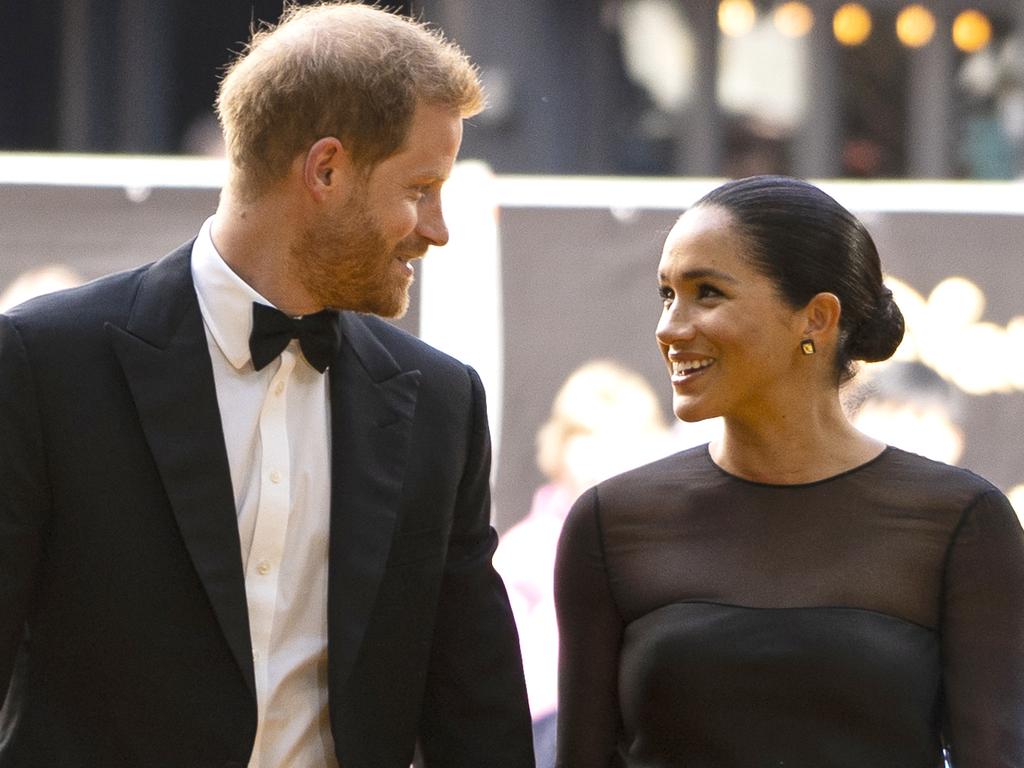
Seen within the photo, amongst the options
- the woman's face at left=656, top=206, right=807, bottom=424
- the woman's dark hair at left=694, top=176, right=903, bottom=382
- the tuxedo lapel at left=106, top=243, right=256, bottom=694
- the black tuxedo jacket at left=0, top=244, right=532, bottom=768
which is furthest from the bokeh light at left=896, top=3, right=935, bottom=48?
the tuxedo lapel at left=106, top=243, right=256, bottom=694

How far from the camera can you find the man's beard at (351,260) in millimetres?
2514

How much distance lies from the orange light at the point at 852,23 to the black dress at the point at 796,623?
2.64 metres

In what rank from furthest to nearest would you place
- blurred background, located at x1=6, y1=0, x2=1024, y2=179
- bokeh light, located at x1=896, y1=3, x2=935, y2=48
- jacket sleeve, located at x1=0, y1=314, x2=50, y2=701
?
bokeh light, located at x1=896, y1=3, x2=935, y2=48 → blurred background, located at x1=6, y1=0, x2=1024, y2=179 → jacket sleeve, located at x1=0, y1=314, x2=50, y2=701

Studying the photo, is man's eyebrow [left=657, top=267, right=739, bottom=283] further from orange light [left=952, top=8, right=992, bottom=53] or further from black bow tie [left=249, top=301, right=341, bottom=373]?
orange light [left=952, top=8, right=992, bottom=53]

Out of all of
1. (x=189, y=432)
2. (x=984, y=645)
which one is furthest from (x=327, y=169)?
(x=984, y=645)

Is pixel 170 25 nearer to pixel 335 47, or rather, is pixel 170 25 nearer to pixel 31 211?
pixel 31 211

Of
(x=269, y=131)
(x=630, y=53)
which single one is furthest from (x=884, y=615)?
(x=630, y=53)

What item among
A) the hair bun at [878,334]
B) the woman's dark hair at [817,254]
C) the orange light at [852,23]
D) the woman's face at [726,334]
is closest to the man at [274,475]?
the woman's face at [726,334]

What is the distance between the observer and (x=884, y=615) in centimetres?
259

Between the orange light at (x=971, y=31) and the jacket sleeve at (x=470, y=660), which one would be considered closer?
the jacket sleeve at (x=470, y=660)

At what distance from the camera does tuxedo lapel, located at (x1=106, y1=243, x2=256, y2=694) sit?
2.38m

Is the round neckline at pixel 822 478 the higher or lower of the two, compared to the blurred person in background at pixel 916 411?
higher

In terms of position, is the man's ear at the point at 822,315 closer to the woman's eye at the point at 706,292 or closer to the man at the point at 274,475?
the woman's eye at the point at 706,292

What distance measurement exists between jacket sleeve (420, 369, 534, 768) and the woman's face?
0.37 meters
